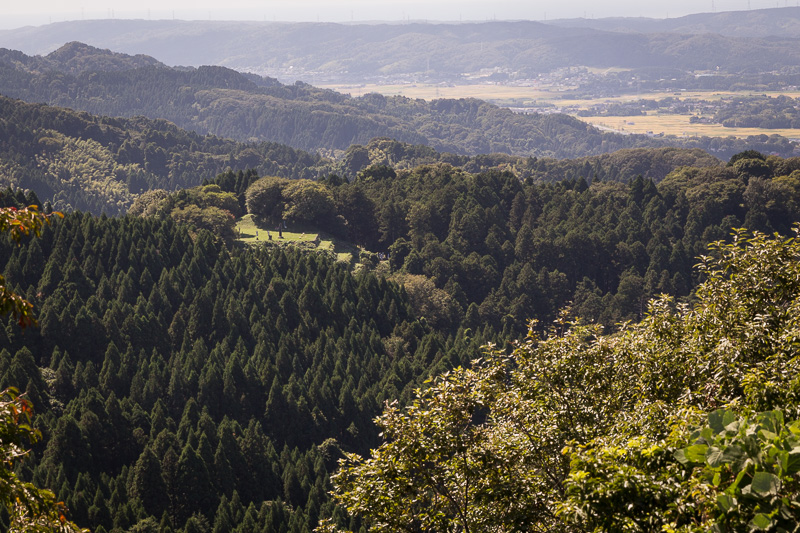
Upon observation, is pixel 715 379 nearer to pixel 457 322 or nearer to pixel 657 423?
pixel 657 423

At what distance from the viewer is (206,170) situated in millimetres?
192375

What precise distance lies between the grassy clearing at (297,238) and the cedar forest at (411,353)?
110cm

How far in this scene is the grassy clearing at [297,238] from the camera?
267 feet

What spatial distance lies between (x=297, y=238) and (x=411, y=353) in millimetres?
23783

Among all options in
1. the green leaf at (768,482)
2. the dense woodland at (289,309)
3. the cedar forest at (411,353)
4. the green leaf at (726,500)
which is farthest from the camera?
the dense woodland at (289,309)

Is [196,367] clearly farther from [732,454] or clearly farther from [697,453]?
[732,454]

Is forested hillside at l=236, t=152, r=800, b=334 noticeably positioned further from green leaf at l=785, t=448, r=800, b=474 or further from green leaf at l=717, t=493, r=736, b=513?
green leaf at l=785, t=448, r=800, b=474

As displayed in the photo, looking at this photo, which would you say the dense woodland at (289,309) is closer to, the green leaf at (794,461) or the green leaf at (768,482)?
the green leaf at (768,482)

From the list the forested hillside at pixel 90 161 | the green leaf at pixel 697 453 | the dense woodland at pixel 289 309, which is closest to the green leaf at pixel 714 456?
the green leaf at pixel 697 453

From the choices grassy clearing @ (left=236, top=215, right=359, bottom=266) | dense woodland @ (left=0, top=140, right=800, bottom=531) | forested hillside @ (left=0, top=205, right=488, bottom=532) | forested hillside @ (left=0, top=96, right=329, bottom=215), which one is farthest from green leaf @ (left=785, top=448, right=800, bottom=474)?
forested hillside @ (left=0, top=96, right=329, bottom=215)

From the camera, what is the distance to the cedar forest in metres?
12.1

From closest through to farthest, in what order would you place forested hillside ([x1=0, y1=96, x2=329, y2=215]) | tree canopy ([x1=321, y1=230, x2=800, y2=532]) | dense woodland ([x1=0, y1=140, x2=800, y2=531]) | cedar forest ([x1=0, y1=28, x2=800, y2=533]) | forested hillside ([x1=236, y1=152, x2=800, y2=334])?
tree canopy ([x1=321, y1=230, x2=800, y2=532]), cedar forest ([x1=0, y1=28, x2=800, y2=533]), dense woodland ([x1=0, y1=140, x2=800, y2=531]), forested hillside ([x1=236, y1=152, x2=800, y2=334]), forested hillside ([x1=0, y1=96, x2=329, y2=215])

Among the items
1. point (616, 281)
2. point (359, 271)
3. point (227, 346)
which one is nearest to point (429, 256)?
point (359, 271)

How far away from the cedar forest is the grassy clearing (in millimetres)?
1103
